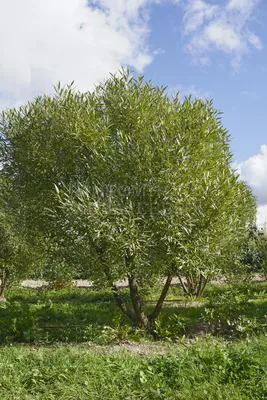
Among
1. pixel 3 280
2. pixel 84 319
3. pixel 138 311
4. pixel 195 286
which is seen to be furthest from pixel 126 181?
pixel 3 280

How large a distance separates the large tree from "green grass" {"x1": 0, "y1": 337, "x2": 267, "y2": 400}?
3378mm

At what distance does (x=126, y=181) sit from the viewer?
11305mm

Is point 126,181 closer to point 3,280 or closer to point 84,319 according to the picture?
point 84,319

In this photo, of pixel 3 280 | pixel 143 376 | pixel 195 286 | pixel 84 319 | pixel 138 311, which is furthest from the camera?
pixel 3 280

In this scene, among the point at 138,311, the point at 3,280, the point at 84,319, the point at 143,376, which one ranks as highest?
the point at 3,280

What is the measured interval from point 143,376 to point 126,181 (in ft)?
18.2

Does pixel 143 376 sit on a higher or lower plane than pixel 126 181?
lower

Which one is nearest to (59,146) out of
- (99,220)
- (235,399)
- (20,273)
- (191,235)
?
(99,220)

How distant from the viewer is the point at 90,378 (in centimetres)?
710

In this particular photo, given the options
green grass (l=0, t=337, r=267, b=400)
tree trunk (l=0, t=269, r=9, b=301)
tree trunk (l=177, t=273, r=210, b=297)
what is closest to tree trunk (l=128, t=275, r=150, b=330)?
green grass (l=0, t=337, r=267, b=400)

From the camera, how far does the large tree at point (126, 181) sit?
427 inches

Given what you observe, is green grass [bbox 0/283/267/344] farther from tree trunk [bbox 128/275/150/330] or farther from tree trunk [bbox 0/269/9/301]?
tree trunk [bbox 0/269/9/301]

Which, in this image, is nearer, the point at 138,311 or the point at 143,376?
the point at 143,376

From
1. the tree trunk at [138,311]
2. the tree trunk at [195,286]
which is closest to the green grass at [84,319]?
the tree trunk at [138,311]
